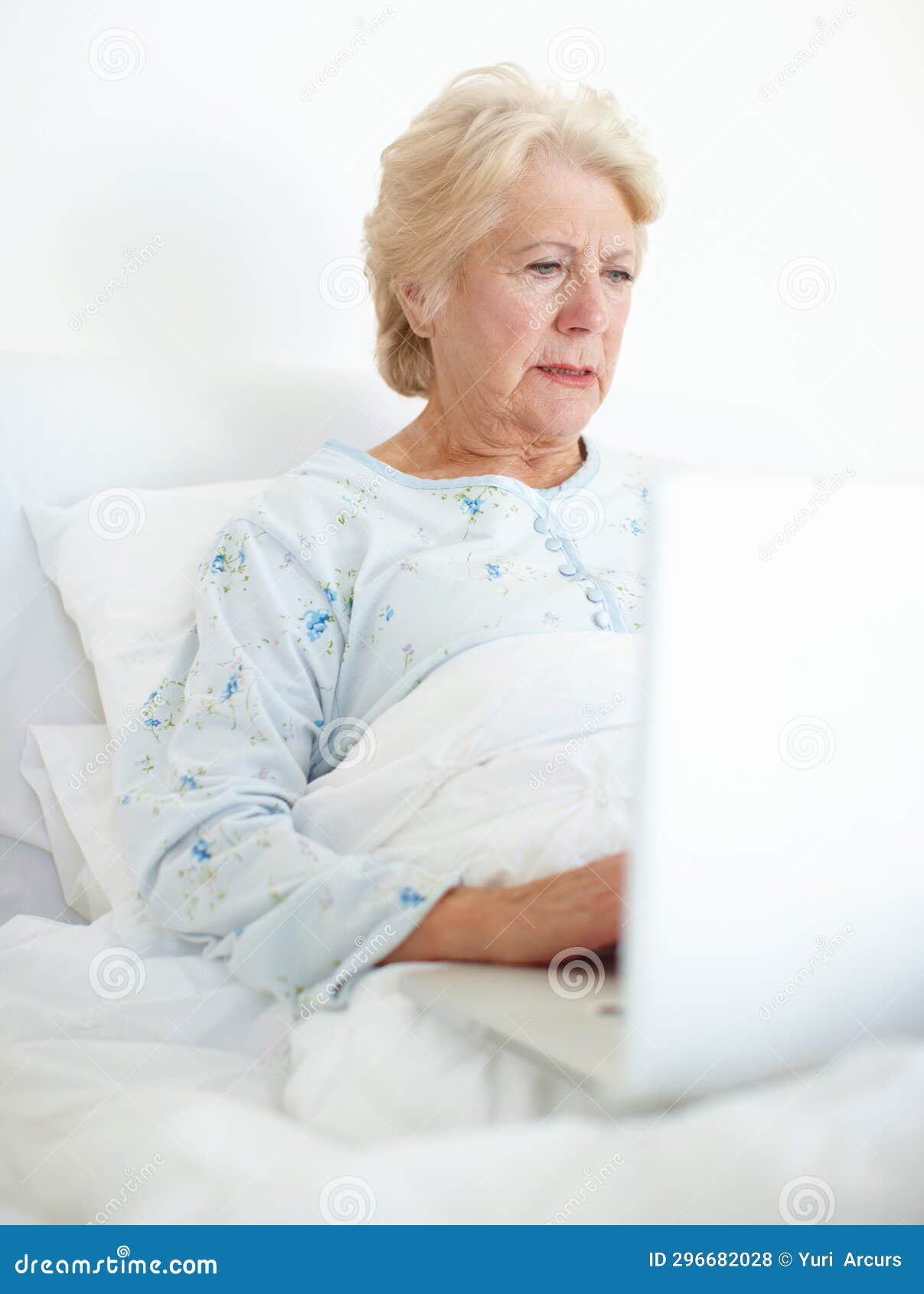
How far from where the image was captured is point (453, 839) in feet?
3.28

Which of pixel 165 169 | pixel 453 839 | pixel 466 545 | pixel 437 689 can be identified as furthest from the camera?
pixel 165 169

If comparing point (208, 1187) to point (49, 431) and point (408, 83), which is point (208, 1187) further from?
point (408, 83)

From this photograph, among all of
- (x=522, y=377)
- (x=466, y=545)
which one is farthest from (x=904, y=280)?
(x=466, y=545)

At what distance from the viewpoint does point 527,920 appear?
→ 2.90 ft

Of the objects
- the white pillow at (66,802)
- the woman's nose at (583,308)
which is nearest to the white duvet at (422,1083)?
the white pillow at (66,802)

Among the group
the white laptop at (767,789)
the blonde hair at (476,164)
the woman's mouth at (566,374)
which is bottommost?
the white laptop at (767,789)

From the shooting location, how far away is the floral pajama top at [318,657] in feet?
3.31

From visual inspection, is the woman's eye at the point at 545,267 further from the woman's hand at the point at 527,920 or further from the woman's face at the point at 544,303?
the woman's hand at the point at 527,920

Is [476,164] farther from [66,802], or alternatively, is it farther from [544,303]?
[66,802]

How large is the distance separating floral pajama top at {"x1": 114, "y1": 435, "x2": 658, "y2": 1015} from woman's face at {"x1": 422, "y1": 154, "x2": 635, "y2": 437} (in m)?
0.12

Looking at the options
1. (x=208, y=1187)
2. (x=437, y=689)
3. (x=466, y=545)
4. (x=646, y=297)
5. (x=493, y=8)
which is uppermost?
(x=493, y=8)

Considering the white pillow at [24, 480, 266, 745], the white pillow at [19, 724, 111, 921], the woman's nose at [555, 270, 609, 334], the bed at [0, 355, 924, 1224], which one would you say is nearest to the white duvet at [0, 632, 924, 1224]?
the bed at [0, 355, 924, 1224]

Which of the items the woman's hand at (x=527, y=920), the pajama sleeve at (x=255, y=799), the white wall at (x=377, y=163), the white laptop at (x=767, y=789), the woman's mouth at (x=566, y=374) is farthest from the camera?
the white wall at (x=377, y=163)

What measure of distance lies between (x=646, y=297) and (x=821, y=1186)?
5.77 feet
